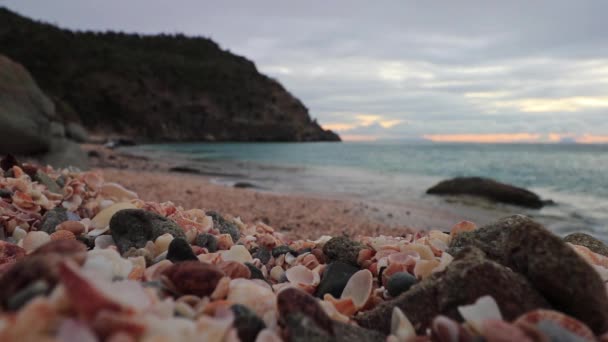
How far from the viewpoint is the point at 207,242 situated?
2650 mm

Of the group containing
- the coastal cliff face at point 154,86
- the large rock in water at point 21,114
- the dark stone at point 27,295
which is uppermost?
the coastal cliff face at point 154,86

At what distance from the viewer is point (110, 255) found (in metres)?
1.77

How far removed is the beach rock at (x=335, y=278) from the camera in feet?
6.93

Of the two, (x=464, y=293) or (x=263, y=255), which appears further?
(x=263, y=255)

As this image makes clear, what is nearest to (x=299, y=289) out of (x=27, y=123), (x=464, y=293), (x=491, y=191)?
(x=464, y=293)

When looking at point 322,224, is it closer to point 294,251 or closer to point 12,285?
point 294,251

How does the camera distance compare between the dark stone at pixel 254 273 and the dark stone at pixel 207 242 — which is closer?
the dark stone at pixel 254 273

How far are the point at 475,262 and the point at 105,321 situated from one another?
3.87 ft

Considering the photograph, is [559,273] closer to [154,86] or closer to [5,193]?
[5,193]

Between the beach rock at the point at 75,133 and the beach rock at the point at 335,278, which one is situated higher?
the beach rock at the point at 75,133

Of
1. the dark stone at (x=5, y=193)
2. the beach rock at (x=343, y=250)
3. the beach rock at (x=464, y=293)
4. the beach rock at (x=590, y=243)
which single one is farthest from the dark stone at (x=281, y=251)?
the dark stone at (x=5, y=193)

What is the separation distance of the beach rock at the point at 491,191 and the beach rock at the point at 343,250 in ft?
36.0

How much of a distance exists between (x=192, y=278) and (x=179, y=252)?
1.88 feet

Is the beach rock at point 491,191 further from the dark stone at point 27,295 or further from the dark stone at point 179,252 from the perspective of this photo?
the dark stone at point 27,295
